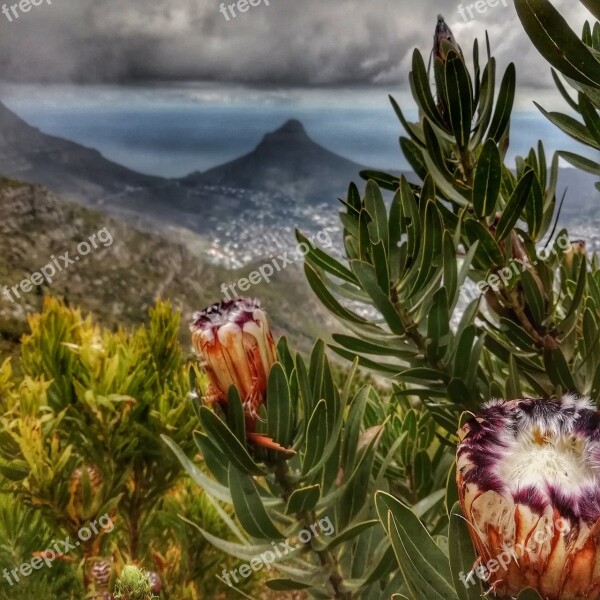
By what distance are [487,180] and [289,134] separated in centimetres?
363

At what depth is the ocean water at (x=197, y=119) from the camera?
3598 millimetres

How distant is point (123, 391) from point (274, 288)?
2.10m

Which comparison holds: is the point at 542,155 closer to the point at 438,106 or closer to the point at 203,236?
the point at 438,106

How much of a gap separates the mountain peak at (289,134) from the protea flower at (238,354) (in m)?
3.60

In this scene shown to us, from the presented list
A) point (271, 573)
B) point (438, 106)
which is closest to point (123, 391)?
point (271, 573)

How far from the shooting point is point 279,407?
0.53m

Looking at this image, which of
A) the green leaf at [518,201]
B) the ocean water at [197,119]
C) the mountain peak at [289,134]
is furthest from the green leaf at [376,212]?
the mountain peak at [289,134]

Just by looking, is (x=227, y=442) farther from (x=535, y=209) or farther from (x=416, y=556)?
(x=535, y=209)

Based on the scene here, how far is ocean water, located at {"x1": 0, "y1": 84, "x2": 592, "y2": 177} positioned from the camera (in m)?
3.60

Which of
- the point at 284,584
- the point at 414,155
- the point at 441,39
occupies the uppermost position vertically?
the point at 441,39

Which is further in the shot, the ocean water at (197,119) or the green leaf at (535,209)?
the ocean water at (197,119)

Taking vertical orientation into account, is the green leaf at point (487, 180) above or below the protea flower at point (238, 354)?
above

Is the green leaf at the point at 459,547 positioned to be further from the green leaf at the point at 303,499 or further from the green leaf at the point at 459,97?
the green leaf at the point at 459,97

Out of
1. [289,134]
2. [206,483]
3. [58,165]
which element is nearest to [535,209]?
[206,483]
